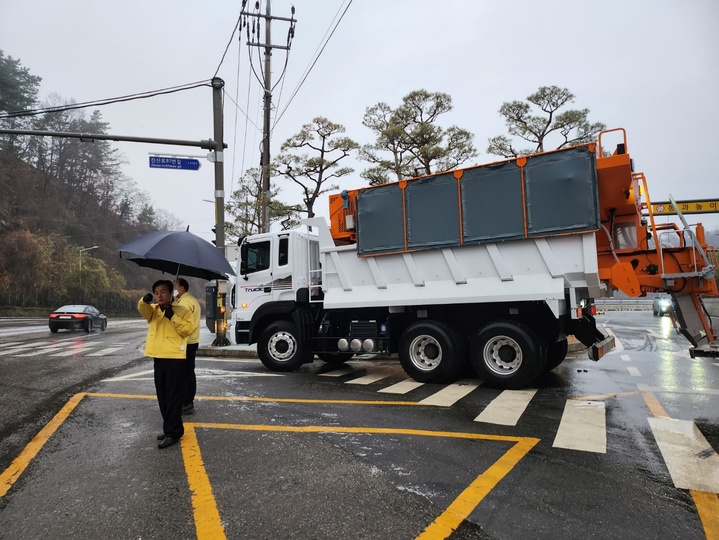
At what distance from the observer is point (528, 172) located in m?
6.87

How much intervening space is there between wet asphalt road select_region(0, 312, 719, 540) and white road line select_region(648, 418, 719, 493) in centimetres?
4

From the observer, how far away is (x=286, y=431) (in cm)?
493

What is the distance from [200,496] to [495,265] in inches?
209

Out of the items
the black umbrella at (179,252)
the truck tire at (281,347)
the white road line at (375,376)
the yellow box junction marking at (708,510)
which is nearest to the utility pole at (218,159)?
the truck tire at (281,347)

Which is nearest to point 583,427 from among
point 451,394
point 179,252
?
point 451,394

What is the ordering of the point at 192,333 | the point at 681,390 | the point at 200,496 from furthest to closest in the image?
1. the point at 681,390
2. the point at 192,333
3. the point at 200,496

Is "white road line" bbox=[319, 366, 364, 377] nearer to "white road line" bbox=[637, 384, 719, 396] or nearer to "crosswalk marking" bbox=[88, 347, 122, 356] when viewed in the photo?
"white road line" bbox=[637, 384, 719, 396]

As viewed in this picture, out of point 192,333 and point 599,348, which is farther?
point 599,348

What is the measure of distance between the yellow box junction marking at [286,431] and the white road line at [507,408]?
0.67 metres

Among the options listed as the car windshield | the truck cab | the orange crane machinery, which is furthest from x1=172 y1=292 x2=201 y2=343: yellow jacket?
the car windshield

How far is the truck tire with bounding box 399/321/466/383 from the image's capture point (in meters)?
7.55

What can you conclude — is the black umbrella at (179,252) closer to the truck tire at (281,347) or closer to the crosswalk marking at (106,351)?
the truck tire at (281,347)

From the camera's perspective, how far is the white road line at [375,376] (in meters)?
8.21

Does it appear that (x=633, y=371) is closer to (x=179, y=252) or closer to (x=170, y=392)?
(x=170, y=392)
